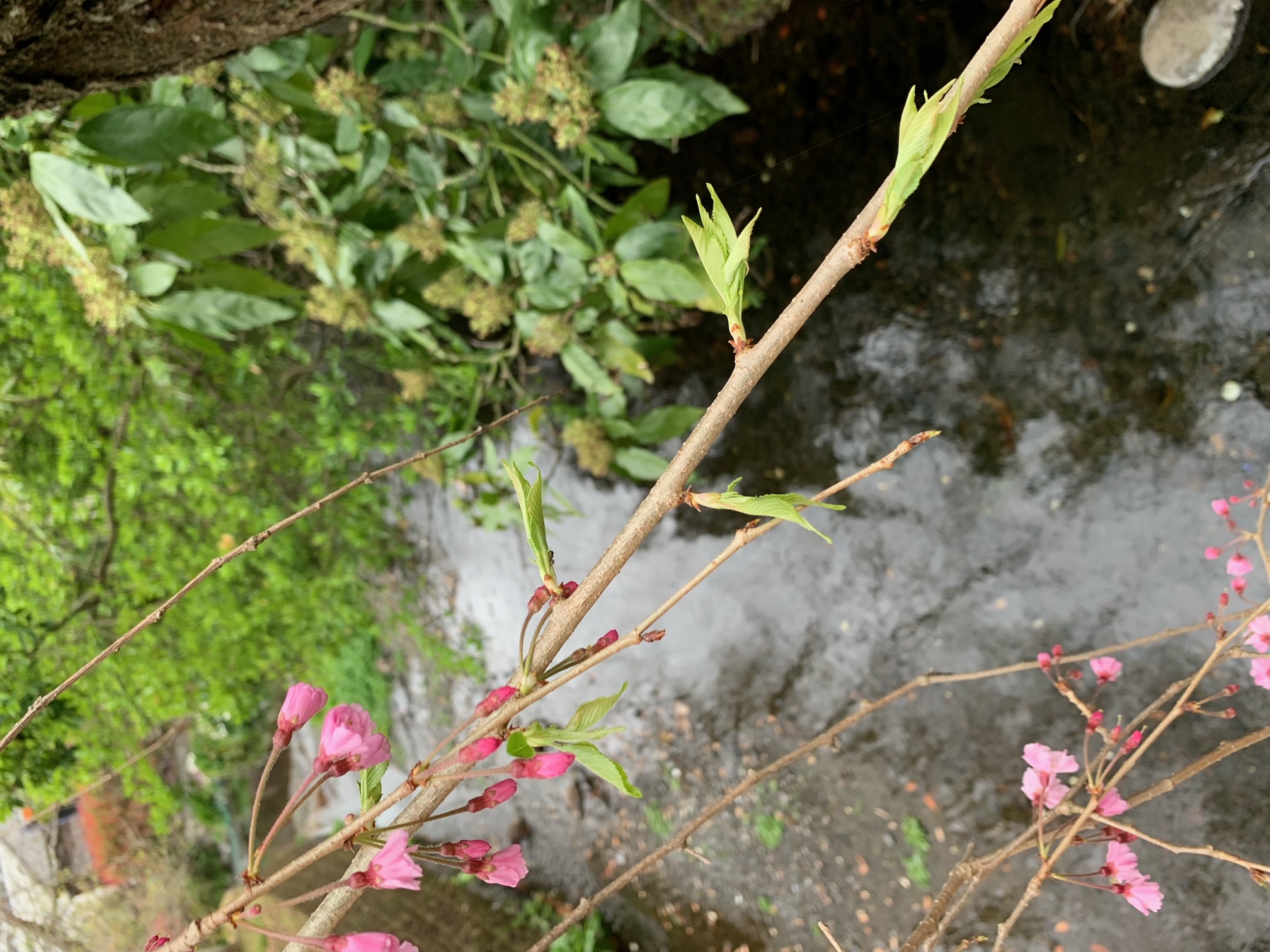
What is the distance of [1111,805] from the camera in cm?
86

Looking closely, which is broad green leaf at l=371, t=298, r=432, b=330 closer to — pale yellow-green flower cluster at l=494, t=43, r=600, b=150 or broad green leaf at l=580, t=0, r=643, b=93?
pale yellow-green flower cluster at l=494, t=43, r=600, b=150

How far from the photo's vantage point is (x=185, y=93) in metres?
1.43

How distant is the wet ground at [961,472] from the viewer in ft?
4.69

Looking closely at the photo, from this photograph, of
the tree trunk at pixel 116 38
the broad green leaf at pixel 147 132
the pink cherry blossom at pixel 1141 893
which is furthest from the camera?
the broad green leaf at pixel 147 132

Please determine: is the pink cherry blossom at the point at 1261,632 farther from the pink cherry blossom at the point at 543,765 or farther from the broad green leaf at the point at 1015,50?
the pink cherry blossom at the point at 543,765

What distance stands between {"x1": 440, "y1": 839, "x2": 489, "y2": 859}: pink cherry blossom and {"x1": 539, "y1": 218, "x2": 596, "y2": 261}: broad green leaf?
1117mm

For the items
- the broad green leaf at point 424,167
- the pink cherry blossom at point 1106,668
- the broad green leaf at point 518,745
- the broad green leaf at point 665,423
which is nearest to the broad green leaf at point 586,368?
the broad green leaf at point 665,423

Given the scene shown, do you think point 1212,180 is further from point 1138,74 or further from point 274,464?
point 274,464

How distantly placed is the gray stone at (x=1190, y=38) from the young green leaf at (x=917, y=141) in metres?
1.29

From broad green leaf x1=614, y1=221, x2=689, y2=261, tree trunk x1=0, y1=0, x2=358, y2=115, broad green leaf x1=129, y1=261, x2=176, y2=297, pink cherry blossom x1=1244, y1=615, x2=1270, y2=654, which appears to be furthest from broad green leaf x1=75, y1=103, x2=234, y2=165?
pink cherry blossom x1=1244, y1=615, x2=1270, y2=654

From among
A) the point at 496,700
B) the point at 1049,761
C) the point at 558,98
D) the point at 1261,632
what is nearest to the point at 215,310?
the point at 558,98

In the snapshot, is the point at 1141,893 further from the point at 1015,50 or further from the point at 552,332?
the point at 552,332

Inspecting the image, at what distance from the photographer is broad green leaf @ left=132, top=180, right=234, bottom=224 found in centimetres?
127

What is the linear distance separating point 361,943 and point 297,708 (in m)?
0.18
